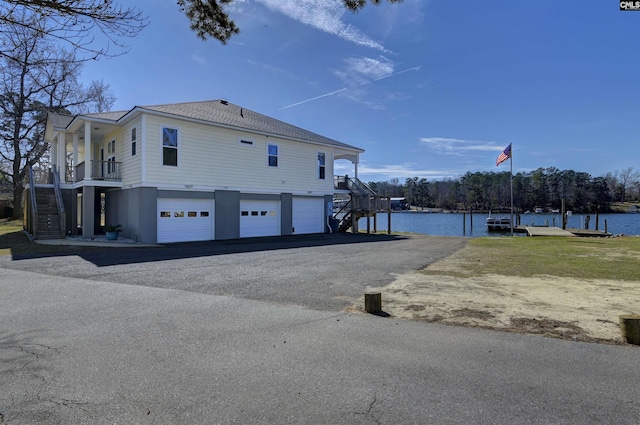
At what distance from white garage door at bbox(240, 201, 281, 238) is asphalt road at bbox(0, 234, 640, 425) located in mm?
13278

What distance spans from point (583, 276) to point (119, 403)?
9454mm

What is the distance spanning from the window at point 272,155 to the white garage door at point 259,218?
222 centimetres

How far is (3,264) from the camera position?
10.1 meters

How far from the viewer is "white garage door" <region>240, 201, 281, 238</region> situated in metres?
19.4

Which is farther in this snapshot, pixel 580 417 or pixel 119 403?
pixel 119 403

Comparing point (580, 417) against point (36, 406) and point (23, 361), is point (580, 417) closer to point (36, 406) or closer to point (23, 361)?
point (36, 406)

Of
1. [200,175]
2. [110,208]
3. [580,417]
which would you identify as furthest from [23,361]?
[110,208]

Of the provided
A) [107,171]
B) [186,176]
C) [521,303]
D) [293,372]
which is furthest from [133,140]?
[521,303]

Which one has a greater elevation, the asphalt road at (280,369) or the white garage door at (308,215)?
the white garage door at (308,215)

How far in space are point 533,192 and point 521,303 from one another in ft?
315

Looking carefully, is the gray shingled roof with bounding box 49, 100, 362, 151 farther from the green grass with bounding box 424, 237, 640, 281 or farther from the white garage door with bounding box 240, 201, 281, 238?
the green grass with bounding box 424, 237, 640, 281

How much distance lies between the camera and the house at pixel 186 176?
53.1ft

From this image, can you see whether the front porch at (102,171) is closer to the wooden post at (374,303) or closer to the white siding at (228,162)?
the white siding at (228,162)

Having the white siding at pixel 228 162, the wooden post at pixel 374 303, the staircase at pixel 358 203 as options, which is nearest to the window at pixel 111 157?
the white siding at pixel 228 162
